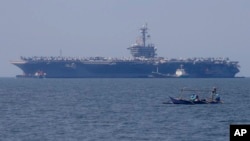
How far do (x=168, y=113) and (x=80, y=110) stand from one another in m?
8.80

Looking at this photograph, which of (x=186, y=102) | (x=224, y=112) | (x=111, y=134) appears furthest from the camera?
(x=186, y=102)

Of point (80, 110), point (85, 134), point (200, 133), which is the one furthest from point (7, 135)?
point (80, 110)

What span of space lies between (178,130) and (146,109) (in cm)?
2113

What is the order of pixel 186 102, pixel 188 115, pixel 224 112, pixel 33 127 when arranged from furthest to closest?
1. pixel 186 102
2. pixel 224 112
3. pixel 188 115
4. pixel 33 127

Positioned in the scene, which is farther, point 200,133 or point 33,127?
point 33,127

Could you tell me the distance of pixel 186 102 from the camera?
2623 inches

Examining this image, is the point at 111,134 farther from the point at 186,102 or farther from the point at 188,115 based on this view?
the point at 186,102

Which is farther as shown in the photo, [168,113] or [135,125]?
[168,113]

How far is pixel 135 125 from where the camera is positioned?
43250mm

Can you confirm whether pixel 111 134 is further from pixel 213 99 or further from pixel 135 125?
pixel 213 99

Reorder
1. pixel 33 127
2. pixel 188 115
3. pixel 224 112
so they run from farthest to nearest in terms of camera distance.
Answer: pixel 224 112 → pixel 188 115 → pixel 33 127

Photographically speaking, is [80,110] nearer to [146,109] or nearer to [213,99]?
[146,109]

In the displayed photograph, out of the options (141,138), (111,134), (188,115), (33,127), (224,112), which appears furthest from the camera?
(224,112)

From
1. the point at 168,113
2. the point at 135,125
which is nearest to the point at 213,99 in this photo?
the point at 168,113
